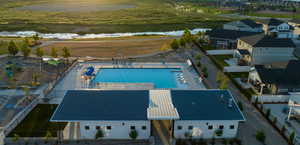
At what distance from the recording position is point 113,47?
154 ft

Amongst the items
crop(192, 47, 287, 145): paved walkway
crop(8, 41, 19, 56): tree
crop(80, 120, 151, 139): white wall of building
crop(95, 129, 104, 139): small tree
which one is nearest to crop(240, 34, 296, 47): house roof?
crop(192, 47, 287, 145): paved walkway

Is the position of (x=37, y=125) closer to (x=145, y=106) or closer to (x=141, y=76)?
(x=145, y=106)

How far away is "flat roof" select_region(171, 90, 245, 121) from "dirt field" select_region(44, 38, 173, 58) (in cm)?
2174

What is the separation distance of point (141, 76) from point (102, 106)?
13.1 m

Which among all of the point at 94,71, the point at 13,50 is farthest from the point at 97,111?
the point at 13,50

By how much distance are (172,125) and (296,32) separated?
53.2 meters

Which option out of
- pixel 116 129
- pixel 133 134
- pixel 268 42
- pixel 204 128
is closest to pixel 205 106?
pixel 204 128

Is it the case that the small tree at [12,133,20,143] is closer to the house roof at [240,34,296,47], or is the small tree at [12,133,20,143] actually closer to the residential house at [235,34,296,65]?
the residential house at [235,34,296,65]

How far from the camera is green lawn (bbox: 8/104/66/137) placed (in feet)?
63.4

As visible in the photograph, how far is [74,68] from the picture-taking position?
34344 millimetres

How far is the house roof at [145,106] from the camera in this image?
18.5 meters

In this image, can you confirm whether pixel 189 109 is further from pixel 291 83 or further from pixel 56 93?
pixel 56 93

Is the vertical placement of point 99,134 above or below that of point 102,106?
below

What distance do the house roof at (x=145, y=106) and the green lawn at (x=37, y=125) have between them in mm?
1984
